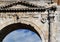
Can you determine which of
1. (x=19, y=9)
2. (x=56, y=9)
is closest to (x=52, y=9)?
(x=56, y=9)

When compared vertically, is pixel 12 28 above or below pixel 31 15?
below

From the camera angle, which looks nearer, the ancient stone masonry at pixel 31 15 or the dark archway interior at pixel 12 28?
the ancient stone masonry at pixel 31 15

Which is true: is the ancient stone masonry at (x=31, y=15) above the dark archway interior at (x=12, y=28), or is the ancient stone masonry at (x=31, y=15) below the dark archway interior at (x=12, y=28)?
above

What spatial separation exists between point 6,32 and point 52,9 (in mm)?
2845

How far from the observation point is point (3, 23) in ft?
75.3

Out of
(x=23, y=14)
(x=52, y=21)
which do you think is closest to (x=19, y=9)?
(x=23, y=14)

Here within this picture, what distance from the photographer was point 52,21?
2272 centimetres

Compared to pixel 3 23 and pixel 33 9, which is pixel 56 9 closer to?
pixel 33 9

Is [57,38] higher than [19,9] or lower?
lower

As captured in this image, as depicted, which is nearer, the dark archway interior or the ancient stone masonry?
the ancient stone masonry

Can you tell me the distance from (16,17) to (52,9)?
192cm

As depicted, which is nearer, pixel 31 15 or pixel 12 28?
pixel 31 15

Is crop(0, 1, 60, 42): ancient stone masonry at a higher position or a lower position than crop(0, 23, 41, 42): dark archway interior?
higher

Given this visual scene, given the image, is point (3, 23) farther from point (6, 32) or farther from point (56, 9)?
point (56, 9)
